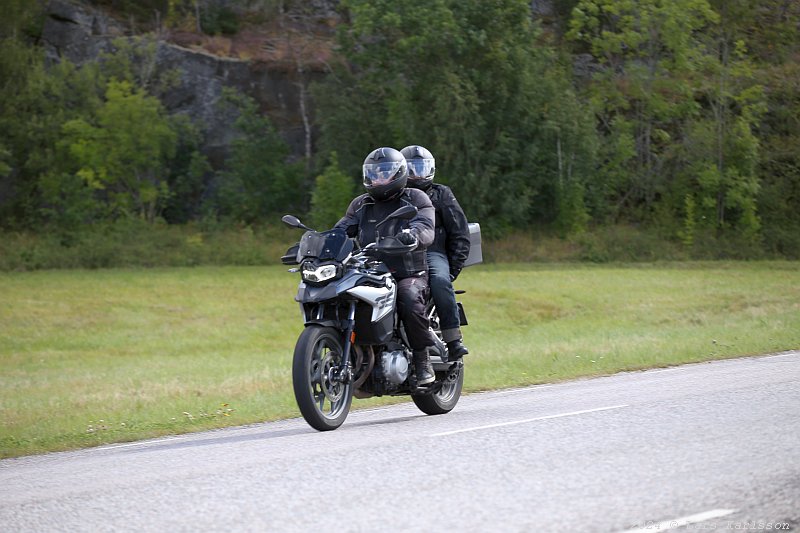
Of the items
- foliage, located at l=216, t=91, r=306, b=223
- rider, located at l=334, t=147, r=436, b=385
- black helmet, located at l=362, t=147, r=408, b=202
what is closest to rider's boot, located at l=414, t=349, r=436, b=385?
rider, located at l=334, t=147, r=436, b=385

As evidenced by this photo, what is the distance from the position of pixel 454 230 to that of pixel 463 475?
468cm

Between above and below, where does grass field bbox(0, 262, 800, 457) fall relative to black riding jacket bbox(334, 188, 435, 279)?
below

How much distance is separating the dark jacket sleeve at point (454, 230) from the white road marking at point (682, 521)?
579 centimetres

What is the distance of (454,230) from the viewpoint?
1148 cm

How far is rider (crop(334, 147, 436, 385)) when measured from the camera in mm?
10648

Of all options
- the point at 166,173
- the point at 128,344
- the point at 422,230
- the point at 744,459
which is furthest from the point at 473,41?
the point at 744,459

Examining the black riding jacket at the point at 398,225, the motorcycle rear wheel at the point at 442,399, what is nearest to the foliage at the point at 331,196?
the motorcycle rear wheel at the point at 442,399

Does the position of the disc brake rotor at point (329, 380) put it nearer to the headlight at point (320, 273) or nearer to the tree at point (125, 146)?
the headlight at point (320, 273)

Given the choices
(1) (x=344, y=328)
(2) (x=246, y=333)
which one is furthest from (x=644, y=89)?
(1) (x=344, y=328)

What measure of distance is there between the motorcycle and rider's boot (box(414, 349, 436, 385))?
49mm

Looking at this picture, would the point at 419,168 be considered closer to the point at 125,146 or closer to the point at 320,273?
the point at 320,273

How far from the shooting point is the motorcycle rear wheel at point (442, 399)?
1129 centimetres

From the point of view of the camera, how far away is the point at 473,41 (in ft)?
171

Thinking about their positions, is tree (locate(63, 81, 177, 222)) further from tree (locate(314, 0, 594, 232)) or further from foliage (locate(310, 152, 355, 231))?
tree (locate(314, 0, 594, 232))
